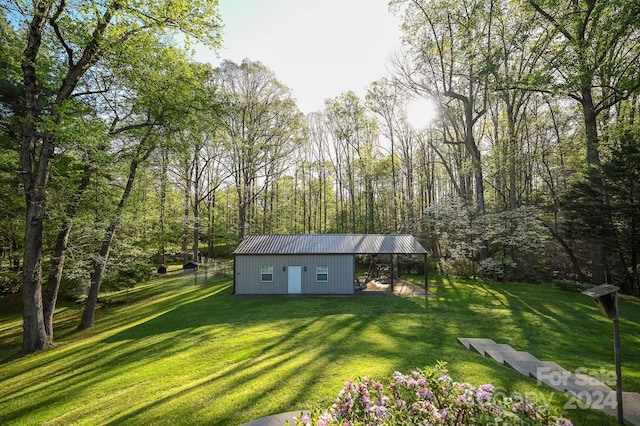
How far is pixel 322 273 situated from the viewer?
15.4 meters

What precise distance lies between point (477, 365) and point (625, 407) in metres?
2.03

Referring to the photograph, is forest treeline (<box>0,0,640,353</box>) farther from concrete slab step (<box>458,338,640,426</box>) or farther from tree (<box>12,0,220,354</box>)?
concrete slab step (<box>458,338,640,426</box>)

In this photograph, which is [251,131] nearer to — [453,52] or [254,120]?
[254,120]

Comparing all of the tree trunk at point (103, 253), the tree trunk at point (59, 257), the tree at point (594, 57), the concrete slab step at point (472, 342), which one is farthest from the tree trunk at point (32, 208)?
the tree at point (594, 57)

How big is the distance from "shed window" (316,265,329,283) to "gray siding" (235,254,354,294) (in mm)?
154

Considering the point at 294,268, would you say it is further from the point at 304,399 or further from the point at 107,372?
the point at 304,399

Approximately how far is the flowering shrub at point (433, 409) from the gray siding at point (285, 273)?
12359 mm

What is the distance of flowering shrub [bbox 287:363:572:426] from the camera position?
8.04 feet

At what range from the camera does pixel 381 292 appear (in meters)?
15.3

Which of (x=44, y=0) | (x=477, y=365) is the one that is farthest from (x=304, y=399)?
(x=44, y=0)

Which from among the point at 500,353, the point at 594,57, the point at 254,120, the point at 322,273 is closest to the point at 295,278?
the point at 322,273

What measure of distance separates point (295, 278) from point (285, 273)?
0.58 metres

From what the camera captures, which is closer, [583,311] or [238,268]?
[583,311]

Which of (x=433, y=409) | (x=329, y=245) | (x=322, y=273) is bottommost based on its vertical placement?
(x=322, y=273)
